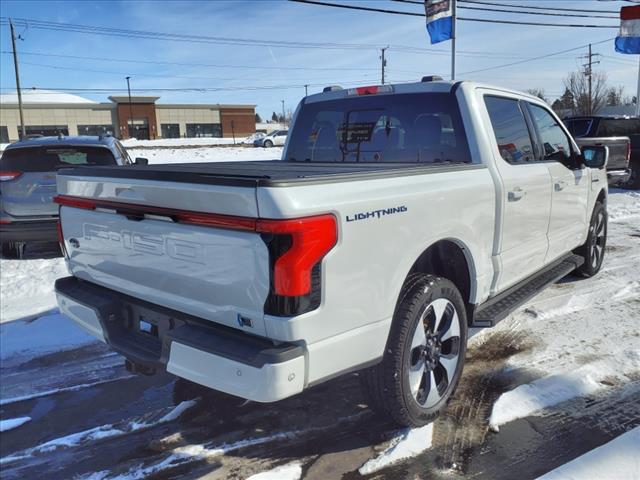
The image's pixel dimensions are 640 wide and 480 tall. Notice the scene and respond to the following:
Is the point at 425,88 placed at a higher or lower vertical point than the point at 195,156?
higher

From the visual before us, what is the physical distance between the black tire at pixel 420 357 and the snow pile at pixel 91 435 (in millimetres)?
1344

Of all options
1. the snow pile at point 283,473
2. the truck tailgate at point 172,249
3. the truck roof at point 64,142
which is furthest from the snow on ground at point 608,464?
the truck roof at point 64,142

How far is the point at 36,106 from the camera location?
235ft

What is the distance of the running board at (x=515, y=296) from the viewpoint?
353 cm

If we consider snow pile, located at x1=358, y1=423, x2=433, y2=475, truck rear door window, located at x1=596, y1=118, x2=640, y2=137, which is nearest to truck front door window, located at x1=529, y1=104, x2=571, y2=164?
snow pile, located at x1=358, y1=423, x2=433, y2=475

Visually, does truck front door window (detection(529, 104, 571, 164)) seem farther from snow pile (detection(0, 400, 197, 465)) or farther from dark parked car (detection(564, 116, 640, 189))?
dark parked car (detection(564, 116, 640, 189))

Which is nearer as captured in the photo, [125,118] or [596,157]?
[596,157]

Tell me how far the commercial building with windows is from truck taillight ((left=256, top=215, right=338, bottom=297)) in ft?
249

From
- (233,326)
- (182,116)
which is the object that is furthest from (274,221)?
(182,116)

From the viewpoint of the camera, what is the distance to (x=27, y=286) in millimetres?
6148

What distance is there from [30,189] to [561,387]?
681 centimetres

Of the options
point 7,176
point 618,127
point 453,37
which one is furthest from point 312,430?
point 453,37

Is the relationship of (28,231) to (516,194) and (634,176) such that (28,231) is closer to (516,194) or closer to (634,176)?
(516,194)

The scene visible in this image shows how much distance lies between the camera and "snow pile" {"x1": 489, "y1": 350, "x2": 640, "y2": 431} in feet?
10.8
